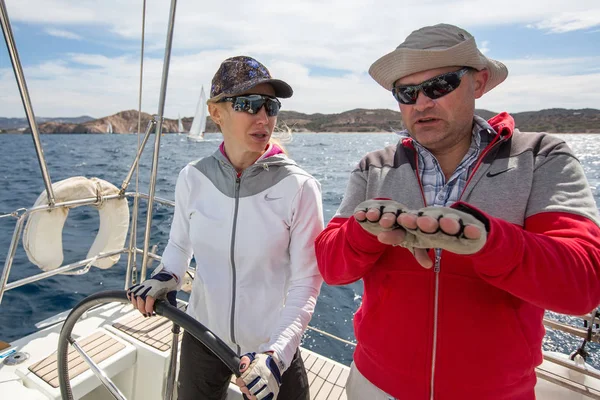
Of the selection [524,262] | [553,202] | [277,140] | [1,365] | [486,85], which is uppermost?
[486,85]

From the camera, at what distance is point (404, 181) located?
120cm

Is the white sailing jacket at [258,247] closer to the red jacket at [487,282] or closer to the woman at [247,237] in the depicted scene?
the woman at [247,237]

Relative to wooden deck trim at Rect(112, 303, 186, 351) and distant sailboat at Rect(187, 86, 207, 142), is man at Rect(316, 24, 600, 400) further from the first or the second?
distant sailboat at Rect(187, 86, 207, 142)

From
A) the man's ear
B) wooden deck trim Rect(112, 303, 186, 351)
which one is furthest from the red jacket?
wooden deck trim Rect(112, 303, 186, 351)

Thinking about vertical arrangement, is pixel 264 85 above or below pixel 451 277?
above

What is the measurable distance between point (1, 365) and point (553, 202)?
2526mm

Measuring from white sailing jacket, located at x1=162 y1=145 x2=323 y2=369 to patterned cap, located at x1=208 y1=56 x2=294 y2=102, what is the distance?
0.26 metres

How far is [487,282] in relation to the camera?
1.03m

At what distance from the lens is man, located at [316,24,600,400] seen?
85 centimetres

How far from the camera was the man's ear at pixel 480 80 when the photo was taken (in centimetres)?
116

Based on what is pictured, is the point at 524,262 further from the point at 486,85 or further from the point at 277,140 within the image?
the point at 277,140

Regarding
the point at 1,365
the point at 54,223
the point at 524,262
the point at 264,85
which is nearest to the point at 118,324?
the point at 1,365

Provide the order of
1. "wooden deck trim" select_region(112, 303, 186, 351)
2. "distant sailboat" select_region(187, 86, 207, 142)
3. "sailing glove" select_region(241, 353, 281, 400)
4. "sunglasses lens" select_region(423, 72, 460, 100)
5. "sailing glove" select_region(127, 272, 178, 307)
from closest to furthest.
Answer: "sailing glove" select_region(241, 353, 281, 400)
"sunglasses lens" select_region(423, 72, 460, 100)
"sailing glove" select_region(127, 272, 178, 307)
"wooden deck trim" select_region(112, 303, 186, 351)
"distant sailboat" select_region(187, 86, 207, 142)

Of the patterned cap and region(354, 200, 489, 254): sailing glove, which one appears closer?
region(354, 200, 489, 254): sailing glove
